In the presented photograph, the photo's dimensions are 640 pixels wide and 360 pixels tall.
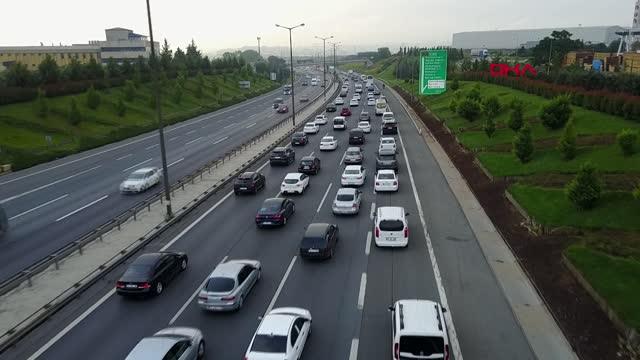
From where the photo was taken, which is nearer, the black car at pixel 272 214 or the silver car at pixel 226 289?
the silver car at pixel 226 289

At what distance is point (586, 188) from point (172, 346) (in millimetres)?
20332

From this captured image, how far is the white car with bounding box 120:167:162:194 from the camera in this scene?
35.6 m

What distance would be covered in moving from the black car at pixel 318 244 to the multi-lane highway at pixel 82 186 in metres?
12.9

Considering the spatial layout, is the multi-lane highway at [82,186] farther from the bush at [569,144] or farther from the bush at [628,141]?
the bush at [628,141]

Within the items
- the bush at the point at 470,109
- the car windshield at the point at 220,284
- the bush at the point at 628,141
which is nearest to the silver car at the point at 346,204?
the car windshield at the point at 220,284

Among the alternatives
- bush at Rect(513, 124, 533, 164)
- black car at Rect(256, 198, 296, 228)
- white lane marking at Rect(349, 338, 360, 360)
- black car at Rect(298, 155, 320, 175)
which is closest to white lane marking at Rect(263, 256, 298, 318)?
white lane marking at Rect(349, 338, 360, 360)

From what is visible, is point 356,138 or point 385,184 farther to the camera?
point 356,138

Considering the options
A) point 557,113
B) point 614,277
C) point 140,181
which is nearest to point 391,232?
point 614,277

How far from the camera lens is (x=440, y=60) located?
56.3 meters

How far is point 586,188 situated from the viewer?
2431cm

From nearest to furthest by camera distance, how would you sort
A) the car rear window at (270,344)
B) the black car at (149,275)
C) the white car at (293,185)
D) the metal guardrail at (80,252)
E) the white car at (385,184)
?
1. the car rear window at (270,344)
2. the metal guardrail at (80,252)
3. the black car at (149,275)
4. the white car at (385,184)
5. the white car at (293,185)

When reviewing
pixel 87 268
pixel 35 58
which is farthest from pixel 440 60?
pixel 35 58

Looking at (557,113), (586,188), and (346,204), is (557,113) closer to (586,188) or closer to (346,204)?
(586,188)

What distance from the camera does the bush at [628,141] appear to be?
Result: 29562mm
